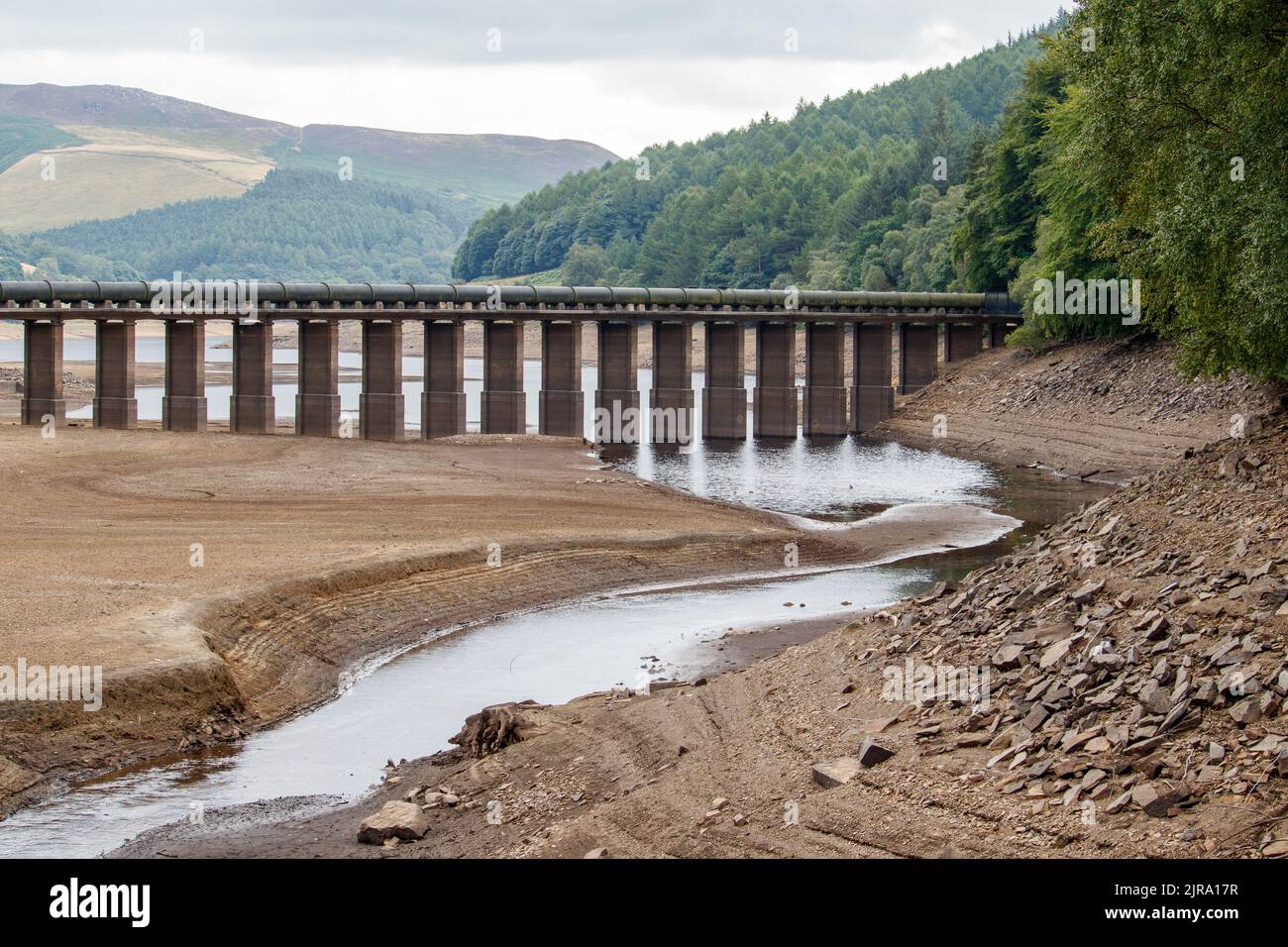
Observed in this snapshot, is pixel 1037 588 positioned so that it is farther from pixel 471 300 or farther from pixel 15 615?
pixel 471 300

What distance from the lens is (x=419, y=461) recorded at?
7250cm

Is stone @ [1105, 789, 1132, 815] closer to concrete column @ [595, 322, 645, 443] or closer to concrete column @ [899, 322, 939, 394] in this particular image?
concrete column @ [595, 322, 645, 443]

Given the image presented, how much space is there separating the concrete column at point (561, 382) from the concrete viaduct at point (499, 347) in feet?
0.35

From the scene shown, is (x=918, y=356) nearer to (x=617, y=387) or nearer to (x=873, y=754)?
(x=617, y=387)


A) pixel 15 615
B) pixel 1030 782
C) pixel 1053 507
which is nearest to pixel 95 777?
pixel 15 615

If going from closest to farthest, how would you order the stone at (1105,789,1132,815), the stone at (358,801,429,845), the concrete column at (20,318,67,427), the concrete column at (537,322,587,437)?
the stone at (1105,789,1132,815) < the stone at (358,801,429,845) < the concrete column at (20,318,67,427) < the concrete column at (537,322,587,437)

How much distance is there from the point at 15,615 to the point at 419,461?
1485 inches

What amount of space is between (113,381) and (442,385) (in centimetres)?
1773

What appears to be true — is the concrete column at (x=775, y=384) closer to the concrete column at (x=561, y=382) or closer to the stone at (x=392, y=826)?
the concrete column at (x=561, y=382)

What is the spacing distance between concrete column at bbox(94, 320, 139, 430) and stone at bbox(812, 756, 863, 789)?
219ft

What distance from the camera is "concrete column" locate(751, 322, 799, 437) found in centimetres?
10406

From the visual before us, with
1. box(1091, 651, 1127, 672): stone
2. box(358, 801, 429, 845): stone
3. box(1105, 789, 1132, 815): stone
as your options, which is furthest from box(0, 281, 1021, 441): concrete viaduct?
box(1105, 789, 1132, 815): stone

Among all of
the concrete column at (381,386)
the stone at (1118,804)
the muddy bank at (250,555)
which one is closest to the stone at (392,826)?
the muddy bank at (250,555)

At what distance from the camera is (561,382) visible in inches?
3755
